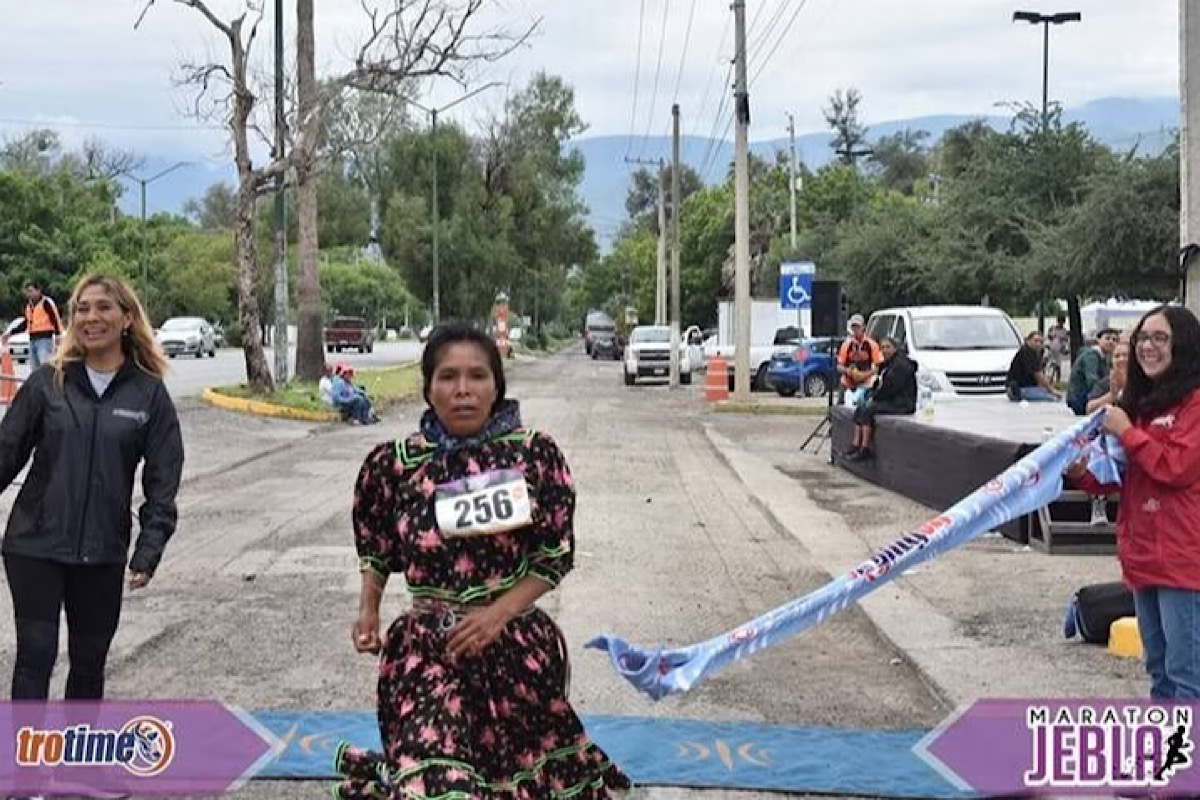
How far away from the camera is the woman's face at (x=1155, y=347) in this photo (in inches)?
199

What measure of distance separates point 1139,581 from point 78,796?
399 cm

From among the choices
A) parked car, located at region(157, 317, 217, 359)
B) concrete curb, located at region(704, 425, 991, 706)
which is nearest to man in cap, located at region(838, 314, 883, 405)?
concrete curb, located at region(704, 425, 991, 706)

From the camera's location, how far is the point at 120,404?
17.1 feet

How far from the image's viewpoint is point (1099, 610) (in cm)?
775

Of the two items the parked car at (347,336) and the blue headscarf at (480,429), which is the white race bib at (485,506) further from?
the parked car at (347,336)

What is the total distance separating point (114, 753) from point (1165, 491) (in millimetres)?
4107

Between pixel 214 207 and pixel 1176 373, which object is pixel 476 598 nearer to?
pixel 1176 373

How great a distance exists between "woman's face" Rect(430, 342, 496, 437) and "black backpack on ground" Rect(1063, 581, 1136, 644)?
4845mm

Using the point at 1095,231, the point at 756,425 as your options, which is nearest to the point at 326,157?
the point at 756,425

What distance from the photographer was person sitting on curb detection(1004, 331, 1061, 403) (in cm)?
2020

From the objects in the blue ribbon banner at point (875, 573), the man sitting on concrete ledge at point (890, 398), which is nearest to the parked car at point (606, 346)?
the man sitting on concrete ledge at point (890, 398)

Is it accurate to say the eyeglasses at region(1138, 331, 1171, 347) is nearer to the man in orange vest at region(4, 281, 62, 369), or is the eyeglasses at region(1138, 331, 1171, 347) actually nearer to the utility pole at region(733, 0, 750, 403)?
the man in orange vest at region(4, 281, 62, 369)

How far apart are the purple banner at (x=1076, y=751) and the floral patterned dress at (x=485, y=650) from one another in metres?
2.11

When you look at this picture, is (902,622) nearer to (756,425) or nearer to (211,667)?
(211,667)
